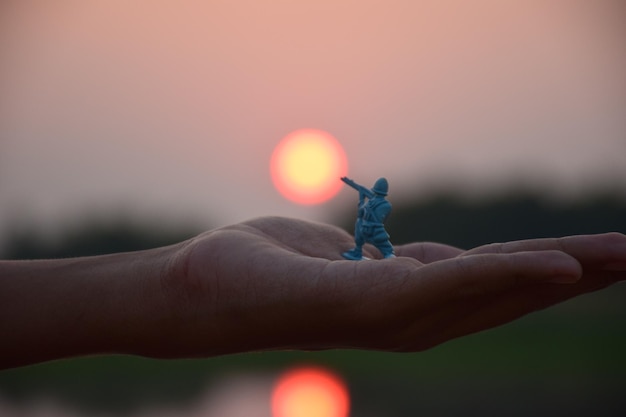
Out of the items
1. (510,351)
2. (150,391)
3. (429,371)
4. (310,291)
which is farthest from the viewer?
(510,351)

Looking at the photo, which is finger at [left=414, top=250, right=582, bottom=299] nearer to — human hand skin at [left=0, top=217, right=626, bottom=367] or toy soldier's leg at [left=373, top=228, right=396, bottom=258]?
human hand skin at [left=0, top=217, right=626, bottom=367]

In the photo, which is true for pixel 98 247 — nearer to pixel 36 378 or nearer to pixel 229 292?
pixel 36 378

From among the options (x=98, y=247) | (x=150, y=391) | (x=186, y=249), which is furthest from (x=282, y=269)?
(x=98, y=247)

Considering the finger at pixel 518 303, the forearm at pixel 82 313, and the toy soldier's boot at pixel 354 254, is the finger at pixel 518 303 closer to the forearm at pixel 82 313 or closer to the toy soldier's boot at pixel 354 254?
the toy soldier's boot at pixel 354 254

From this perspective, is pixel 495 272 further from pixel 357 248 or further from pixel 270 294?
pixel 357 248

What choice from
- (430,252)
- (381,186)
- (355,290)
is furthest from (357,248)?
(355,290)

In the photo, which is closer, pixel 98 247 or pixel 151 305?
pixel 151 305

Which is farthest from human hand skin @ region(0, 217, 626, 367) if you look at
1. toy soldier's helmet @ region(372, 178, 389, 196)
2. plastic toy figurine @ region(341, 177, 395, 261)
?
toy soldier's helmet @ region(372, 178, 389, 196)
